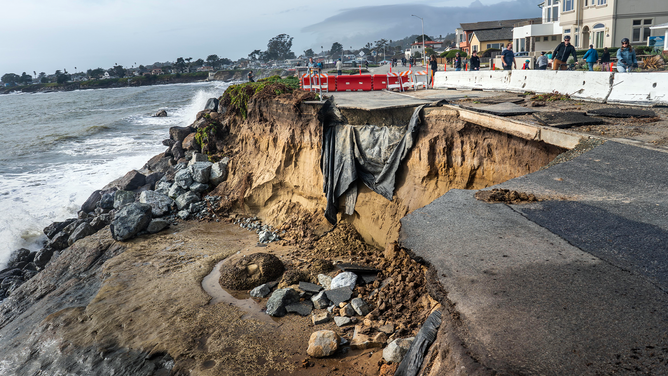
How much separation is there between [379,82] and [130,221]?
11695 mm

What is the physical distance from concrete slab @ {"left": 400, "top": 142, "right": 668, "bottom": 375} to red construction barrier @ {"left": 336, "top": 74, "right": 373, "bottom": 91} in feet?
41.9

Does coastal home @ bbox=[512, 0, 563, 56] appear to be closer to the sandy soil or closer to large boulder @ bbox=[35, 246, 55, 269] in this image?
the sandy soil

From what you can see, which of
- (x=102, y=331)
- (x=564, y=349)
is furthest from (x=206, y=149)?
(x=564, y=349)

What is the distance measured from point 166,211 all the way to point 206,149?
362 cm

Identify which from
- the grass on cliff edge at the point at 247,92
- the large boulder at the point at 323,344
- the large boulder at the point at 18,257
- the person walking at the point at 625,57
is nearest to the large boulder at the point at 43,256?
the large boulder at the point at 18,257

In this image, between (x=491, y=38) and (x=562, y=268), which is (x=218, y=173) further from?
(x=491, y=38)

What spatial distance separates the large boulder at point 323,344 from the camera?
18.9ft

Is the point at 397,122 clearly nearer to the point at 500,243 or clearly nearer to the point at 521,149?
the point at 521,149

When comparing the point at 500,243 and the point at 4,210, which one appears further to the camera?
the point at 4,210

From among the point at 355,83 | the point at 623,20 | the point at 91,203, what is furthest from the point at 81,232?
the point at 623,20

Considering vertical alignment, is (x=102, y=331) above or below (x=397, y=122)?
below

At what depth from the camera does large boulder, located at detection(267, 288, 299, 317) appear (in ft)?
23.5

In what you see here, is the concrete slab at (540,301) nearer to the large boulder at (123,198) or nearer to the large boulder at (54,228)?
the large boulder at (123,198)

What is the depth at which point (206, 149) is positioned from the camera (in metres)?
16.0
